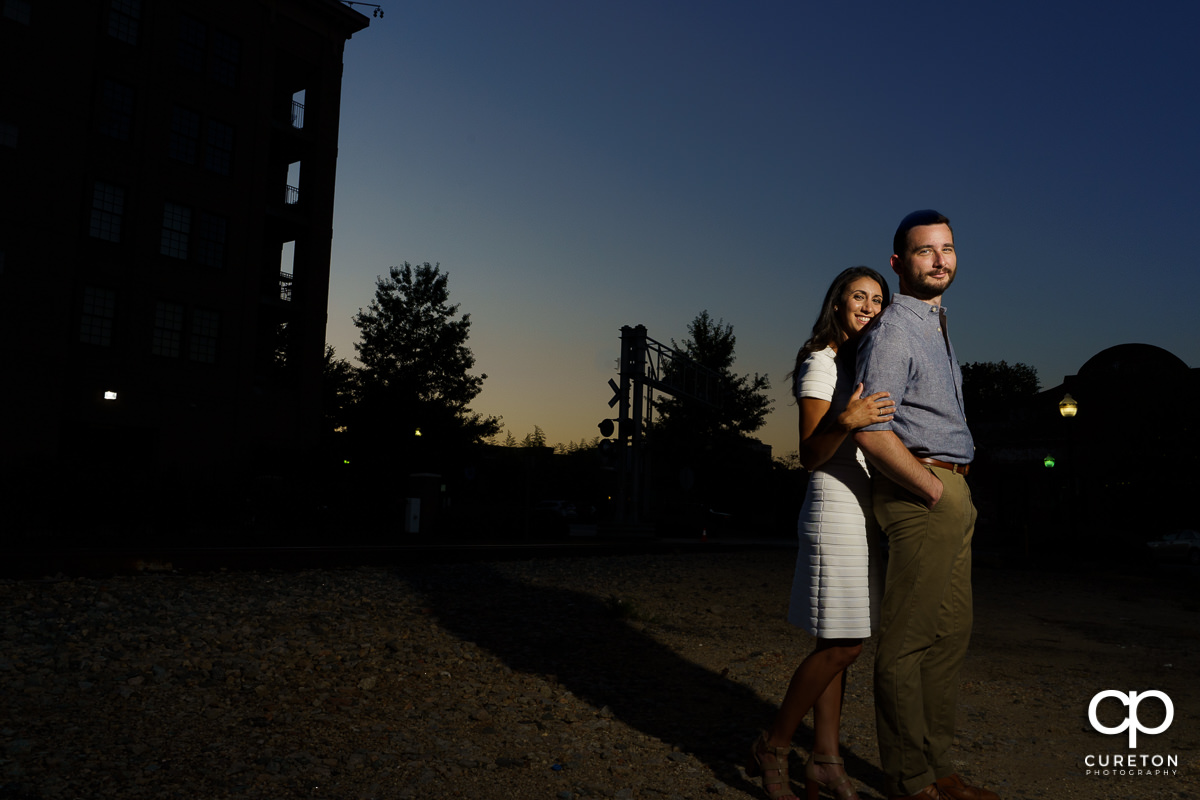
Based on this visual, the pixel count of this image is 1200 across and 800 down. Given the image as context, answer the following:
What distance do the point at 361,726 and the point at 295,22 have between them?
33770 millimetres

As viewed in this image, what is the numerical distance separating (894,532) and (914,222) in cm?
105

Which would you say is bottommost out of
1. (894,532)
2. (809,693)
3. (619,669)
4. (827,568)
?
(619,669)

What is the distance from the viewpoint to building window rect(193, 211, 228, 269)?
1117 inches

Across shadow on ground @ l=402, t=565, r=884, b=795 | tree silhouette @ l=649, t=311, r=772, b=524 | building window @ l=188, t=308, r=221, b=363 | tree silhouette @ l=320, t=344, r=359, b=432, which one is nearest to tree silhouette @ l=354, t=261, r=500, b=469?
tree silhouette @ l=320, t=344, r=359, b=432

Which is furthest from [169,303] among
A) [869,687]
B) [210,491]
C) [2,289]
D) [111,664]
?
[869,687]

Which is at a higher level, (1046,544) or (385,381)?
(385,381)

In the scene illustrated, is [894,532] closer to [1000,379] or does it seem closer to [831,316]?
[831,316]

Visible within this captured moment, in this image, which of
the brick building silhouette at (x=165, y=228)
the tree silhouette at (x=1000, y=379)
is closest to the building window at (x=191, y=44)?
the brick building silhouette at (x=165, y=228)

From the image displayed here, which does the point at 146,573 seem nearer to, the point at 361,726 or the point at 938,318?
the point at 361,726

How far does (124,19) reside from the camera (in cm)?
2694

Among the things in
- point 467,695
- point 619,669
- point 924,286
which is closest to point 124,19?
point 619,669

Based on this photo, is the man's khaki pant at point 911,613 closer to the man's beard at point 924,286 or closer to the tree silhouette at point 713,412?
the man's beard at point 924,286

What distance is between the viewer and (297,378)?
3106 cm

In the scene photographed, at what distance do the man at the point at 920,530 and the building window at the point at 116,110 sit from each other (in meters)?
29.5
